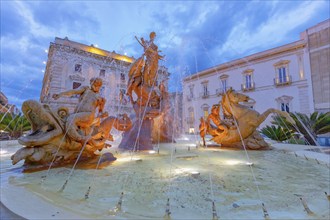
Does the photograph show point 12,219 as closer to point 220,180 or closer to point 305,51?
point 220,180

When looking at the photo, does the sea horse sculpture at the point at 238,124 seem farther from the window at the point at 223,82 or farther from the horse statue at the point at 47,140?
the window at the point at 223,82

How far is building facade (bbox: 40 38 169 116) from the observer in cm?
2197

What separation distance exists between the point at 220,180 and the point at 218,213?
116 cm

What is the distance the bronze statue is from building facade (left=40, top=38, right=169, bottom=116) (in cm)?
1567

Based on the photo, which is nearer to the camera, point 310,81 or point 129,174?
point 129,174

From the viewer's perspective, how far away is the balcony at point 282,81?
824 inches

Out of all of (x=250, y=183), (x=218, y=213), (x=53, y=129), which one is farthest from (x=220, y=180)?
(x=53, y=129)

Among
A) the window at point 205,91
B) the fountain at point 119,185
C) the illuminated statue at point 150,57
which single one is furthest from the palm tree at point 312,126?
the window at point 205,91

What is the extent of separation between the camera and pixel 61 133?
12.4 ft

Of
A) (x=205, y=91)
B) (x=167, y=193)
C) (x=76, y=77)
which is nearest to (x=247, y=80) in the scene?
(x=205, y=91)

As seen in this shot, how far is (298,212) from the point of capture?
178 centimetres

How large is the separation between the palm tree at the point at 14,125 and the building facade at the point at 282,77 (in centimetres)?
2071

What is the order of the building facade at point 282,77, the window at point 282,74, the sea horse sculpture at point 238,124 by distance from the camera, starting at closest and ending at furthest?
the sea horse sculpture at point 238,124 → the building facade at point 282,77 → the window at point 282,74

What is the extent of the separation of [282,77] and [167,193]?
24912mm
